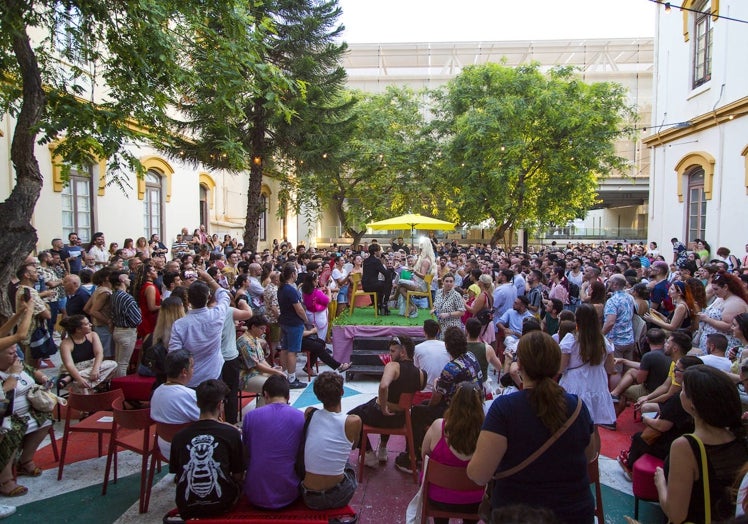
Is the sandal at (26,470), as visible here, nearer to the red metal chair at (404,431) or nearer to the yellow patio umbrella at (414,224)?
the red metal chair at (404,431)

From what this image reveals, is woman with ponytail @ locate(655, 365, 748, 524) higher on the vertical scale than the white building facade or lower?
lower

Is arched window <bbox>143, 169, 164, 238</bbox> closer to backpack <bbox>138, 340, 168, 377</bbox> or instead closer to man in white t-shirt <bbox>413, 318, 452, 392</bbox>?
backpack <bbox>138, 340, 168, 377</bbox>

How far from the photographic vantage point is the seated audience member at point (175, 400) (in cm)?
384

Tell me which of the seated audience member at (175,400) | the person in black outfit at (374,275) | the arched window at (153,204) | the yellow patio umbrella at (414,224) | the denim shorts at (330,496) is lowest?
the denim shorts at (330,496)

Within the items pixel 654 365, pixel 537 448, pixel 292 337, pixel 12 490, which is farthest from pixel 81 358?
pixel 654 365

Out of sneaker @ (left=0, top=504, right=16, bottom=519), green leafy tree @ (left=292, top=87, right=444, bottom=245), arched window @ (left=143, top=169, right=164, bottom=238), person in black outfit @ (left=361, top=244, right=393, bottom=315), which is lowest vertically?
sneaker @ (left=0, top=504, right=16, bottom=519)

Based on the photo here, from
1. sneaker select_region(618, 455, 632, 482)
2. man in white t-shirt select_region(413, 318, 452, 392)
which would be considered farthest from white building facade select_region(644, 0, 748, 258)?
man in white t-shirt select_region(413, 318, 452, 392)

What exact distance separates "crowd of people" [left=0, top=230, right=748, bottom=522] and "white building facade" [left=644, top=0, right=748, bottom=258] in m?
5.35

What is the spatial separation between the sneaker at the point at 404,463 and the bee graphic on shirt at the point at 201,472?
199cm

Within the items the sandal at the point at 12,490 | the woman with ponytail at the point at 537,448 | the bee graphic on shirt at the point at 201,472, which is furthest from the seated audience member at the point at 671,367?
the sandal at the point at 12,490

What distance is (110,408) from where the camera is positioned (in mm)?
4477

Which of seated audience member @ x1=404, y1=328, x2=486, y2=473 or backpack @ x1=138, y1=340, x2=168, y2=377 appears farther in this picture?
backpack @ x1=138, y1=340, x2=168, y2=377

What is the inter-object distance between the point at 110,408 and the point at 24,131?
379cm

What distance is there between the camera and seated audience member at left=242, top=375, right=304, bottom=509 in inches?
129
